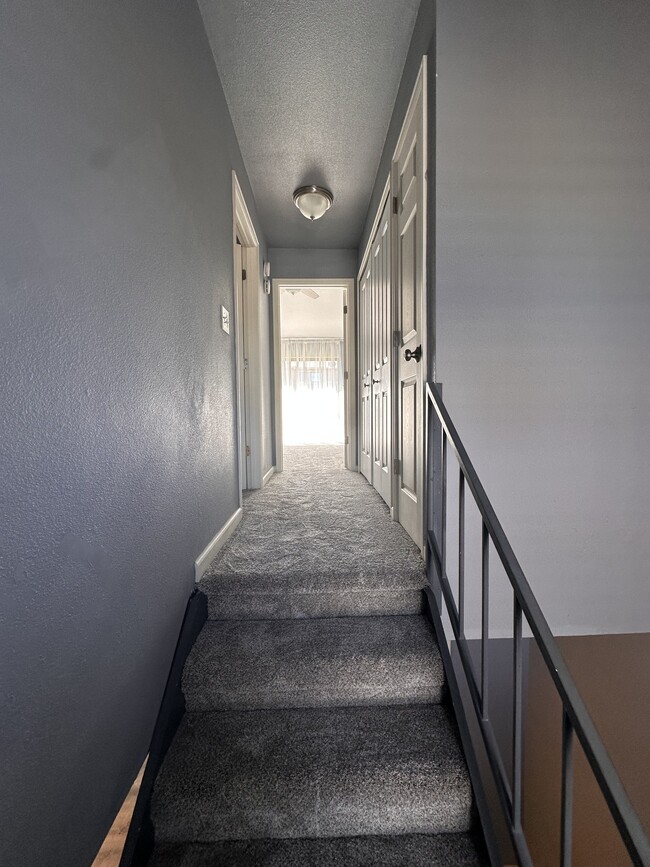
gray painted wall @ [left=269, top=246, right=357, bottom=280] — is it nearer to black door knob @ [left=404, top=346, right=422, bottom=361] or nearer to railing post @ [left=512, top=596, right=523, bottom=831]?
black door knob @ [left=404, top=346, right=422, bottom=361]

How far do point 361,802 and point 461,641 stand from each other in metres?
0.49

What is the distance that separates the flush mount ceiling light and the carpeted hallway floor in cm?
247

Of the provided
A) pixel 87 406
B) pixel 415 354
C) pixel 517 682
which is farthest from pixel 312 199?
pixel 517 682

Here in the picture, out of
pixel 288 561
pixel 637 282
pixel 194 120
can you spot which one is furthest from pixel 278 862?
pixel 194 120

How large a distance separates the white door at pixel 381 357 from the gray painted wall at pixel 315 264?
3.26ft

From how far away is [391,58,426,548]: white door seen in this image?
1713mm

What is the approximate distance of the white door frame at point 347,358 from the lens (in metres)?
4.12

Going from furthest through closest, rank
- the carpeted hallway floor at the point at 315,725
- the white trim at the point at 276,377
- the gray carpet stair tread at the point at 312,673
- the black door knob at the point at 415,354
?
the white trim at the point at 276,377 → the black door knob at the point at 415,354 → the gray carpet stair tread at the point at 312,673 → the carpeted hallway floor at the point at 315,725

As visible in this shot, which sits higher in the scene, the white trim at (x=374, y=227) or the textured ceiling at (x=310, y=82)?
the textured ceiling at (x=310, y=82)

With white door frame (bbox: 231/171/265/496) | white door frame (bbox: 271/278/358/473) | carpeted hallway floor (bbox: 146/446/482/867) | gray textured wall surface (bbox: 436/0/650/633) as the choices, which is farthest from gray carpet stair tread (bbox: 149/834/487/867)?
white door frame (bbox: 271/278/358/473)

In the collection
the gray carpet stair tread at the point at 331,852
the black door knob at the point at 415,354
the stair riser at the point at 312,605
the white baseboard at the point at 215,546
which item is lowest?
the gray carpet stair tread at the point at 331,852

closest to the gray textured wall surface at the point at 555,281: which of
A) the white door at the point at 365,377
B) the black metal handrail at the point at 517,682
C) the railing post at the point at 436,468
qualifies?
the railing post at the point at 436,468

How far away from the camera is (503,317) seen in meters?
1.57

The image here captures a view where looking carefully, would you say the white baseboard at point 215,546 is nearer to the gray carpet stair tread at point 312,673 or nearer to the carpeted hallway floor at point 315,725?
the carpeted hallway floor at point 315,725
